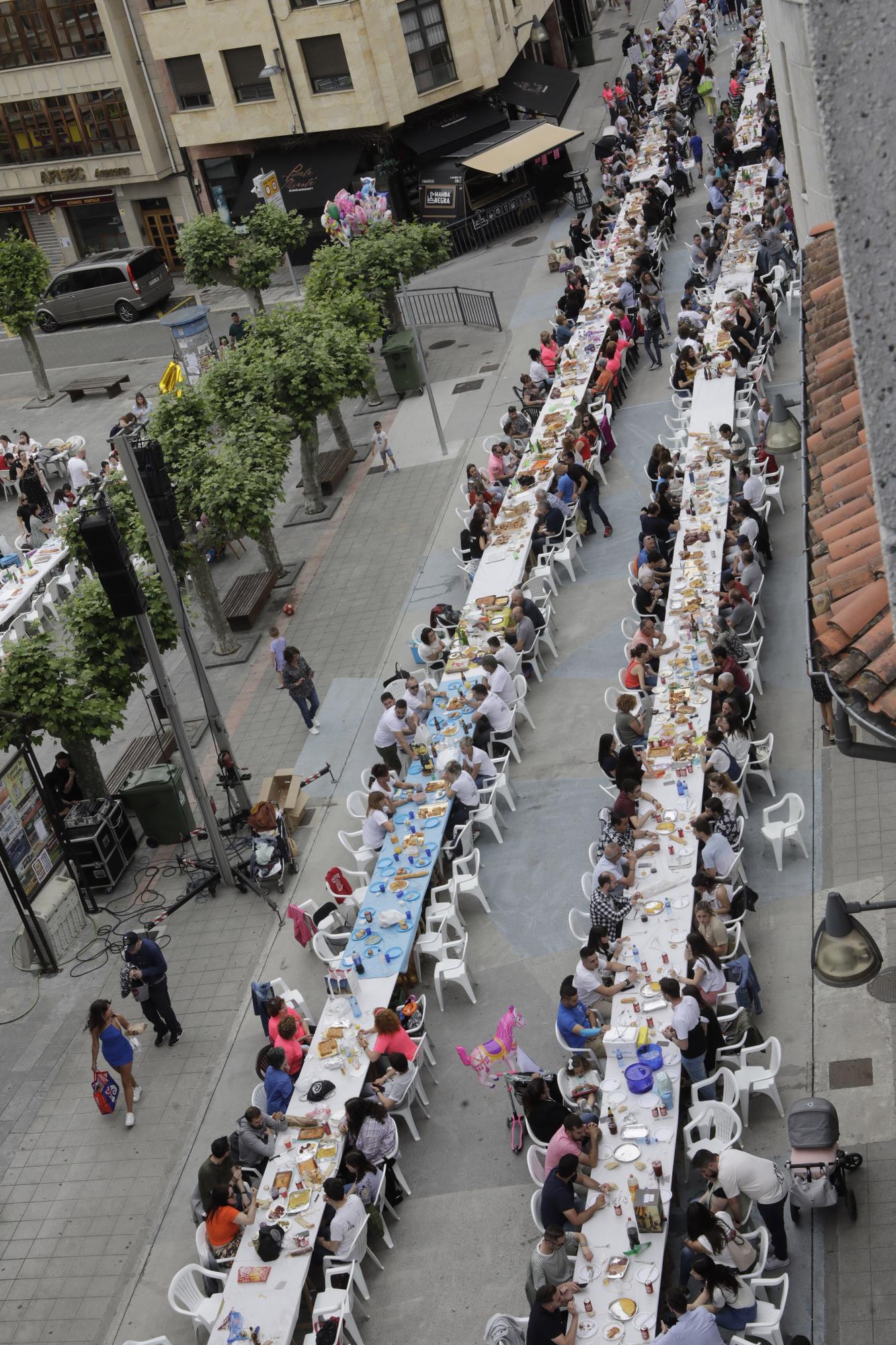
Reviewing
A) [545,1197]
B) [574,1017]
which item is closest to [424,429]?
[574,1017]

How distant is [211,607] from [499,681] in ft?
21.4

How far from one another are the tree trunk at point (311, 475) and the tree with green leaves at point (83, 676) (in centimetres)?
798

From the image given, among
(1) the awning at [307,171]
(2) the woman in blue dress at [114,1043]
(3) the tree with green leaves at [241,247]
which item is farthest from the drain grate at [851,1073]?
(1) the awning at [307,171]

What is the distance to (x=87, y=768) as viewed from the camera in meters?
20.3

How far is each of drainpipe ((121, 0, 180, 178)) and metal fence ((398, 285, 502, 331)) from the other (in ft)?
43.5

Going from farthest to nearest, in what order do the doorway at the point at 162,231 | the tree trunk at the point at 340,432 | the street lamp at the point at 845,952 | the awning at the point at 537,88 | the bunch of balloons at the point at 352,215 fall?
1. the doorway at the point at 162,231
2. the awning at the point at 537,88
3. the bunch of balloons at the point at 352,215
4. the tree trunk at the point at 340,432
5. the street lamp at the point at 845,952

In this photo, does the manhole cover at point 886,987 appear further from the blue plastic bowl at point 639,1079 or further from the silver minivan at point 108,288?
the silver minivan at point 108,288

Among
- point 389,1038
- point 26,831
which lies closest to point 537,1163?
point 389,1038

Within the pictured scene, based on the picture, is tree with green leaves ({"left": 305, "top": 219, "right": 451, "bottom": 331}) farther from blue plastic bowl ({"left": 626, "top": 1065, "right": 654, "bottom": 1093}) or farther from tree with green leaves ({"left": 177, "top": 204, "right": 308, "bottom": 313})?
blue plastic bowl ({"left": 626, "top": 1065, "right": 654, "bottom": 1093})

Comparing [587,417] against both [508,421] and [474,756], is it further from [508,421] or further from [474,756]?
[474,756]

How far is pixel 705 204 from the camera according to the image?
37.6m

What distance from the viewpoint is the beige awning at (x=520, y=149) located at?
3928cm

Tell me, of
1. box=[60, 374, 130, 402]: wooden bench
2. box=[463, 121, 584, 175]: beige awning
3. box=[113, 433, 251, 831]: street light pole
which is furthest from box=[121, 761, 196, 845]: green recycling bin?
box=[463, 121, 584, 175]: beige awning

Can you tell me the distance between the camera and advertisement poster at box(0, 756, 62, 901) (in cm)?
1805
